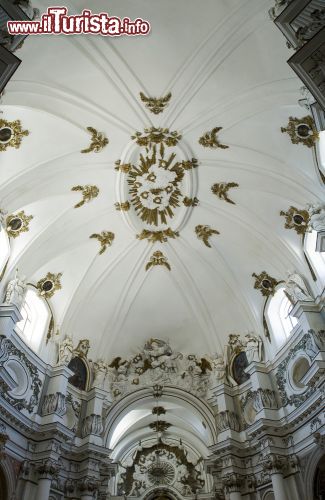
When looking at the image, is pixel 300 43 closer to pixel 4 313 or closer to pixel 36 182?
pixel 36 182

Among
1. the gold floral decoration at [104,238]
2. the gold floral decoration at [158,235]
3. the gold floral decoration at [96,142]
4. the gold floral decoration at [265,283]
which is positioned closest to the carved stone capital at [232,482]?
the gold floral decoration at [265,283]

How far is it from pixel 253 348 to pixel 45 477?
28.8ft

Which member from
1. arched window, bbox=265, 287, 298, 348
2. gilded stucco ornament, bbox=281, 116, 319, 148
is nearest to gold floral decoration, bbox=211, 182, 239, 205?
gilded stucco ornament, bbox=281, 116, 319, 148

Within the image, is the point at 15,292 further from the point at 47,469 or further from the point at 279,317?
the point at 279,317

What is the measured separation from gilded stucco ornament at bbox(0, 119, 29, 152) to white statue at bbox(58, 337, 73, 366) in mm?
7810

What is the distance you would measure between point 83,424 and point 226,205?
10.2 metres

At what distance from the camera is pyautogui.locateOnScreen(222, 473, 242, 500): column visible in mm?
14406

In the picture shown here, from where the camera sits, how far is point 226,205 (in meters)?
16.9

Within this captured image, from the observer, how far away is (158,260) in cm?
1884

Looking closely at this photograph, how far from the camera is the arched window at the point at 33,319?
631 inches

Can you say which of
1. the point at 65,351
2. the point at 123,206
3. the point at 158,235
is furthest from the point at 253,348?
the point at 123,206

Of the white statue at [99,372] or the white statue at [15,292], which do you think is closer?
the white statue at [15,292]

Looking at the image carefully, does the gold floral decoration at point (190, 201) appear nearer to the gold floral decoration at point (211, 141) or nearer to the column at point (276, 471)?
the gold floral decoration at point (211, 141)

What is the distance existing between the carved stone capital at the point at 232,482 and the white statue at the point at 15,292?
367 inches
